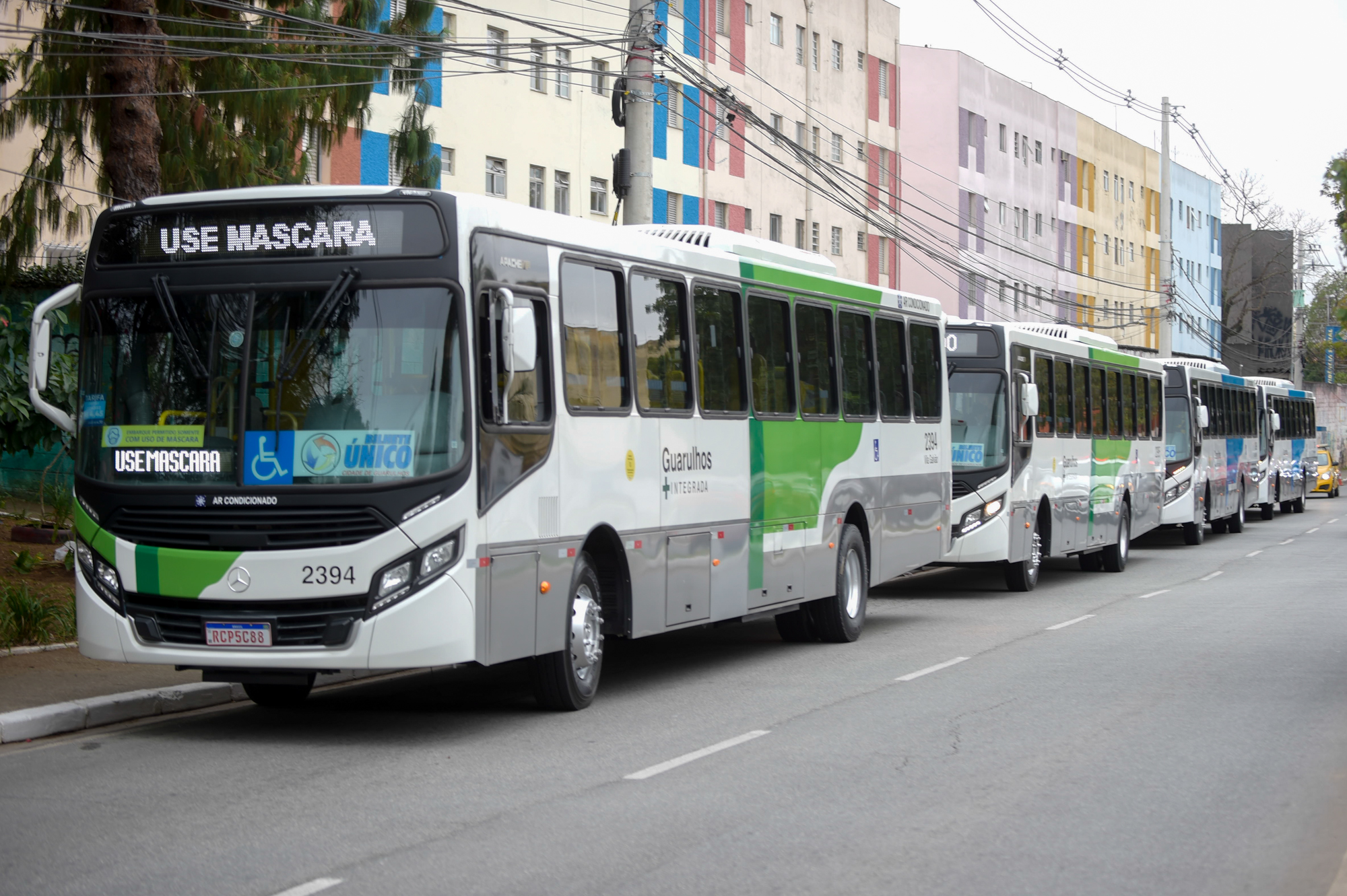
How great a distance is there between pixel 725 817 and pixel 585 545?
12.3 ft

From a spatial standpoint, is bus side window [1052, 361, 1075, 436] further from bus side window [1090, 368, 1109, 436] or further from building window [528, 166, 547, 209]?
building window [528, 166, 547, 209]

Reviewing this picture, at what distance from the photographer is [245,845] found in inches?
293

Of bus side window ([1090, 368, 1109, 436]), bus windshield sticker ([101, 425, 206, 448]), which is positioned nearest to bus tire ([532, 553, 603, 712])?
bus windshield sticker ([101, 425, 206, 448])

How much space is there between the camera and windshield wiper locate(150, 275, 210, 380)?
10.2m

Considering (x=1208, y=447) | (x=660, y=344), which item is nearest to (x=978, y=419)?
(x=660, y=344)

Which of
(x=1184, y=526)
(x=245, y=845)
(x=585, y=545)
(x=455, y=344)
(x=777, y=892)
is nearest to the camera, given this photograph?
(x=777, y=892)

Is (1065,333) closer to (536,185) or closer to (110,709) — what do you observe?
(110,709)

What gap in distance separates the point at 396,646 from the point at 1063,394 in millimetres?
16200

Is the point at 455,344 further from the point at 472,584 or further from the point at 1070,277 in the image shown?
the point at 1070,277

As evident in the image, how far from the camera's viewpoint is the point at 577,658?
11.5m

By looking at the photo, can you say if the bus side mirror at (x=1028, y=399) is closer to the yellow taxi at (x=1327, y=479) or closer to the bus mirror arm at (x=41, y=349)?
the bus mirror arm at (x=41, y=349)

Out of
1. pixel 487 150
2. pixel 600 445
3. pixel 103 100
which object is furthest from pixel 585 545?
pixel 487 150

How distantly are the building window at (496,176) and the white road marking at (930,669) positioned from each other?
2746 cm

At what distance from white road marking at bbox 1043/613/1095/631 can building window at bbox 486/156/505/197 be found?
24291 mm
